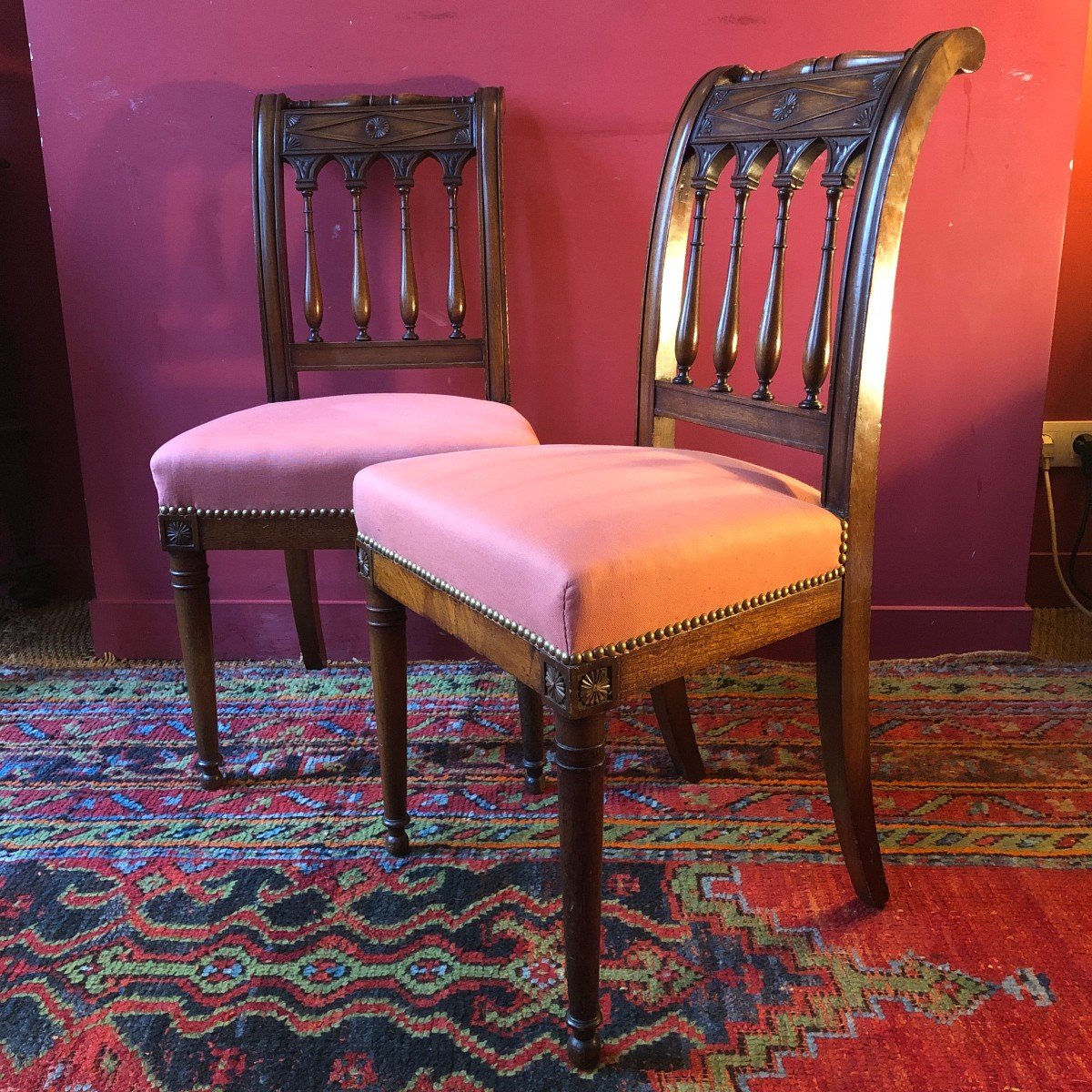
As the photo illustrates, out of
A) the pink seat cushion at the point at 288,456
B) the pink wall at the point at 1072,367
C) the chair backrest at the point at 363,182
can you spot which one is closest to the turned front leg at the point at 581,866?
the pink seat cushion at the point at 288,456

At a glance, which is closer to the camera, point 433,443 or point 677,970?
point 677,970

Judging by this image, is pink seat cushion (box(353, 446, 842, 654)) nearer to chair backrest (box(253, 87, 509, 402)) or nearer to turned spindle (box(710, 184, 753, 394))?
turned spindle (box(710, 184, 753, 394))

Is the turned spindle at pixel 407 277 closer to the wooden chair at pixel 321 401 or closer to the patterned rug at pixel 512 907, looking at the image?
the wooden chair at pixel 321 401

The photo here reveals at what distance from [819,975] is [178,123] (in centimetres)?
168

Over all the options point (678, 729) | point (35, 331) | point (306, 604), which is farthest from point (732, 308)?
point (35, 331)

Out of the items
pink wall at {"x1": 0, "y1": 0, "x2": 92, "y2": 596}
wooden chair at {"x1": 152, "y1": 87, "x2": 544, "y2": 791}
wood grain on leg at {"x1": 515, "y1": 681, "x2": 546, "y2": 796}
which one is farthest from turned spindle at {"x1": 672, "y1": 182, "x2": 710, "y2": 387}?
pink wall at {"x1": 0, "y1": 0, "x2": 92, "y2": 596}

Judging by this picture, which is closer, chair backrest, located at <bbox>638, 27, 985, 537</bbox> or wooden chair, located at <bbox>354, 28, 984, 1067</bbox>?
wooden chair, located at <bbox>354, 28, 984, 1067</bbox>

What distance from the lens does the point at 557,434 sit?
1.92 m

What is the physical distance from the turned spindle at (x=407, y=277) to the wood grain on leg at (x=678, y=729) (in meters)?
0.74

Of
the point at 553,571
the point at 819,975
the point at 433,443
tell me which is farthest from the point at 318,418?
the point at 819,975

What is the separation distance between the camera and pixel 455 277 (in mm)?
1697

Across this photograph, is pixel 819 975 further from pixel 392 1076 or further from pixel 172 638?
pixel 172 638

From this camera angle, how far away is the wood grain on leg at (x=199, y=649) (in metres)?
1.42

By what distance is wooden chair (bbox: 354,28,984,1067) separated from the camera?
910 millimetres
